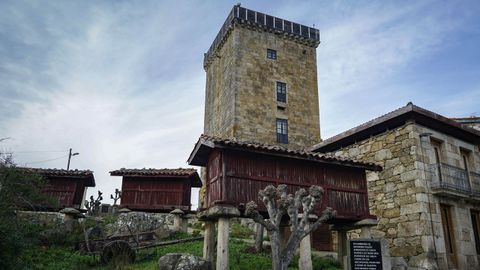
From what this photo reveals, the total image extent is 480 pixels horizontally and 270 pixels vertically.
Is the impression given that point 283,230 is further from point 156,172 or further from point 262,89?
point 262,89

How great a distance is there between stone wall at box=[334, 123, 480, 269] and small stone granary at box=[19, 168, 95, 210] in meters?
14.0

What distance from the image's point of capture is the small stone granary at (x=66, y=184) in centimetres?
1967

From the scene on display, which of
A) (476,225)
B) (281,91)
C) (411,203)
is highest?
(281,91)

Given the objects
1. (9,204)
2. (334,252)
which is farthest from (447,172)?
(9,204)

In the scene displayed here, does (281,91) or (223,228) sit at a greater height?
(281,91)

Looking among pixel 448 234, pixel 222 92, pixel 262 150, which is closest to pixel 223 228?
pixel 262 150

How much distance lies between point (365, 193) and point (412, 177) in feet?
→ 6.94

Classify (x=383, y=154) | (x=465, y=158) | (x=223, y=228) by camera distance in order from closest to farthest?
1. (x=223, y=228)
2. (x=383, y=154)
3. (x=465, y=158)

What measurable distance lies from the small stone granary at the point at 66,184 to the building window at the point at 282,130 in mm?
13465

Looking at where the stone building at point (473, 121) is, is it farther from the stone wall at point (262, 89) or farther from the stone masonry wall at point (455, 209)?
the stone wall at point (262, 89)

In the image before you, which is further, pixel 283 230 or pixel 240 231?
pixel 240 231

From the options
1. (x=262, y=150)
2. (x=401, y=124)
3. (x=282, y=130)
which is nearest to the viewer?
(x=262, y=150)

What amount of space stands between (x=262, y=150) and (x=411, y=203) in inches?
244

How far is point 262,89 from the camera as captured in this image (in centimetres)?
2895
